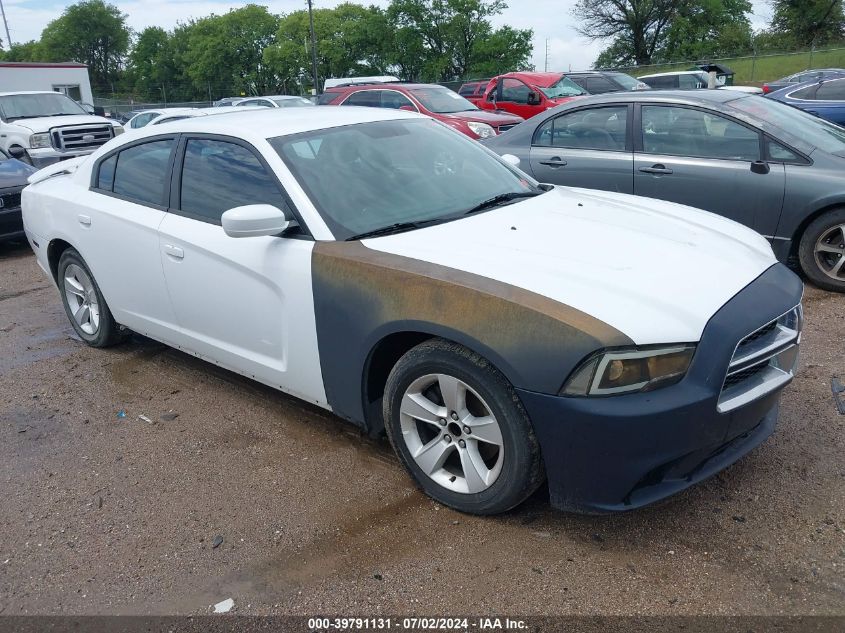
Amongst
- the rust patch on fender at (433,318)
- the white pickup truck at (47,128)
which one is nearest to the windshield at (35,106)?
the white pickup truck at (47,128)

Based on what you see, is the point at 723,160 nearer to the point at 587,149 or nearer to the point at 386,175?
→ the point at 587,149

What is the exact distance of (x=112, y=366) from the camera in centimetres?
480

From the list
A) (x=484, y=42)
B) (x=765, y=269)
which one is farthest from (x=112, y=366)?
(x=484, y=42)

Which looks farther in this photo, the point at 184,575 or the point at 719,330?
the point at 184,575

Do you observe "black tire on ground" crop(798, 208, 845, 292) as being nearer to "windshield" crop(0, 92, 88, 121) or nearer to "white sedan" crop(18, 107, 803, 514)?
"white sedan" crop(18, 107, 803, 514)

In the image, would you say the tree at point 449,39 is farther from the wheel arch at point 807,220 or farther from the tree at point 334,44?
the wheel arch at point 807,220

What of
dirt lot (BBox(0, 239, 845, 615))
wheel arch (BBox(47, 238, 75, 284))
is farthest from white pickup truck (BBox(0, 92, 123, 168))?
dirt lot (BBox(0, 239, 845, 615))

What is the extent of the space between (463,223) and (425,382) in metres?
0.85

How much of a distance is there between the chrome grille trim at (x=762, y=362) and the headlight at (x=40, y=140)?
13757 millimetres

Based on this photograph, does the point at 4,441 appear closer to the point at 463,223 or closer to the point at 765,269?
the point at 463,223

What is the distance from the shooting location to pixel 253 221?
3119 mm

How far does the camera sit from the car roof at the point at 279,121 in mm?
3706

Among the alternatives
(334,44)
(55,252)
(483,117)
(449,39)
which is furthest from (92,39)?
(55,252)

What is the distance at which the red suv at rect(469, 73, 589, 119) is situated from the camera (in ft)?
54.5
